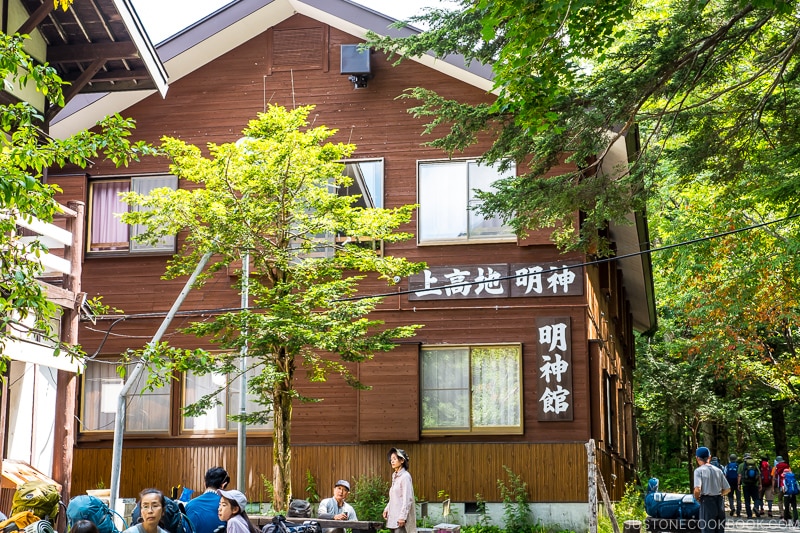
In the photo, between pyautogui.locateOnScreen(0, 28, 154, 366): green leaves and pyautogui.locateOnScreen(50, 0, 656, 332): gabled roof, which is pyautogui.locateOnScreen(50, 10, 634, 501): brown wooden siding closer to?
pyautogui.locateOnScreen(50, 0, 656, 332): gabled roof

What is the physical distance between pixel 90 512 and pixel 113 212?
15591 millimetres

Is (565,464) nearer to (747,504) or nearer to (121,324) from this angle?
(121,324)

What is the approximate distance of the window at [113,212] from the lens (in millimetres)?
21844

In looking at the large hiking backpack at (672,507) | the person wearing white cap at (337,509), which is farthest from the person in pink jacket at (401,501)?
the large hiking backpack at (672,507)

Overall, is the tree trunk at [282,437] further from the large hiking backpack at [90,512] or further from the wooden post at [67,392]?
the large hiking backpack at [90,512]

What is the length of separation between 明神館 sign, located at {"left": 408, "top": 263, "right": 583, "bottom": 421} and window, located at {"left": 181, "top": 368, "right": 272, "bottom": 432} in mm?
4015

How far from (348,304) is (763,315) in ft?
49.0

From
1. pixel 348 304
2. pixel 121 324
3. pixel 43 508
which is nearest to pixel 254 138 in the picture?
pixel 348 304

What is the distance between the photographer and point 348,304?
55.9 ft

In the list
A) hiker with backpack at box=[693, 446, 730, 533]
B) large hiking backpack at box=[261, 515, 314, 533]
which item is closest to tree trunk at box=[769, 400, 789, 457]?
hiker with backpack at box=[693, 446, 730, 533]

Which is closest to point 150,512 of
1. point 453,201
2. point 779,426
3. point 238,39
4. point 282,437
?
point 282,437

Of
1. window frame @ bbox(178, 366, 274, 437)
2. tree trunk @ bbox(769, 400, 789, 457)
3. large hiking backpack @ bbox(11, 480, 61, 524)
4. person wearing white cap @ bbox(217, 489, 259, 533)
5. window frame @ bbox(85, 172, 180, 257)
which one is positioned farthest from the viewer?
tree trunk @ bbox(769, 400, 789, 457)

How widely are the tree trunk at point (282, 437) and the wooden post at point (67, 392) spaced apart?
2766 mm

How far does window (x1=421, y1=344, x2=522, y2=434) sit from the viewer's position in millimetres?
19797
